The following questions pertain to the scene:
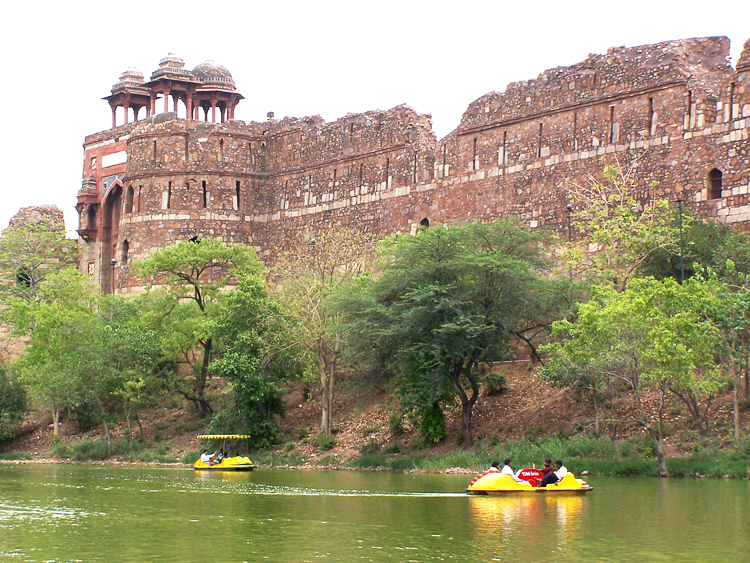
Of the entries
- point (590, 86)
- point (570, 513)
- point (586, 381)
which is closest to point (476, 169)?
point (590, 86)

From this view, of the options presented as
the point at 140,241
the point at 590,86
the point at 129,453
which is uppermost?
the point at 590,86

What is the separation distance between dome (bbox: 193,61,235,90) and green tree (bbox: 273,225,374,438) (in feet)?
58.2

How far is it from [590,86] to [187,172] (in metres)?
16.8

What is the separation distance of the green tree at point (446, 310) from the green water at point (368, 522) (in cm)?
502

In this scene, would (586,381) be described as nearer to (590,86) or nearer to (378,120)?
(590,86)

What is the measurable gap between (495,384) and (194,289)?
12824mm

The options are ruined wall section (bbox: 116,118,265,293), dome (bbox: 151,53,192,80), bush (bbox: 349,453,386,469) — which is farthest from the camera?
dome (bbox: 151,53,192,80)

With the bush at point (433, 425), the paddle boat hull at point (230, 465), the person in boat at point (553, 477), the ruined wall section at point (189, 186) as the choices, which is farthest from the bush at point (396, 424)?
the ruined wall section at point (189, 186)

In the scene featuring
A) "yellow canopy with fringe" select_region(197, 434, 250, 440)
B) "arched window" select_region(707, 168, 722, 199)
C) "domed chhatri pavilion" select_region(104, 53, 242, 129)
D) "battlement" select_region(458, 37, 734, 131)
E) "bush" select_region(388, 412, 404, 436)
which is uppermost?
"domed chhatri pavilion" select_region(104, 53, 242, 129)

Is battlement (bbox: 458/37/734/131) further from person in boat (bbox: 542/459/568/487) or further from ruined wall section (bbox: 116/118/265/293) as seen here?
person in boat (bbox: 542/459/568/487)

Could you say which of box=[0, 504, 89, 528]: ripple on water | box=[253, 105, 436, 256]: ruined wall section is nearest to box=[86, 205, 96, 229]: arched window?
box=[253, 105, 436, 256]: ruined wall section

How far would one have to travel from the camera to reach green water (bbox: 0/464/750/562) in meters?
15.9

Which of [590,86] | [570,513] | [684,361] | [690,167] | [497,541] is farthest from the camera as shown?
[590,86]

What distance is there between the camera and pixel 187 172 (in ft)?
154
